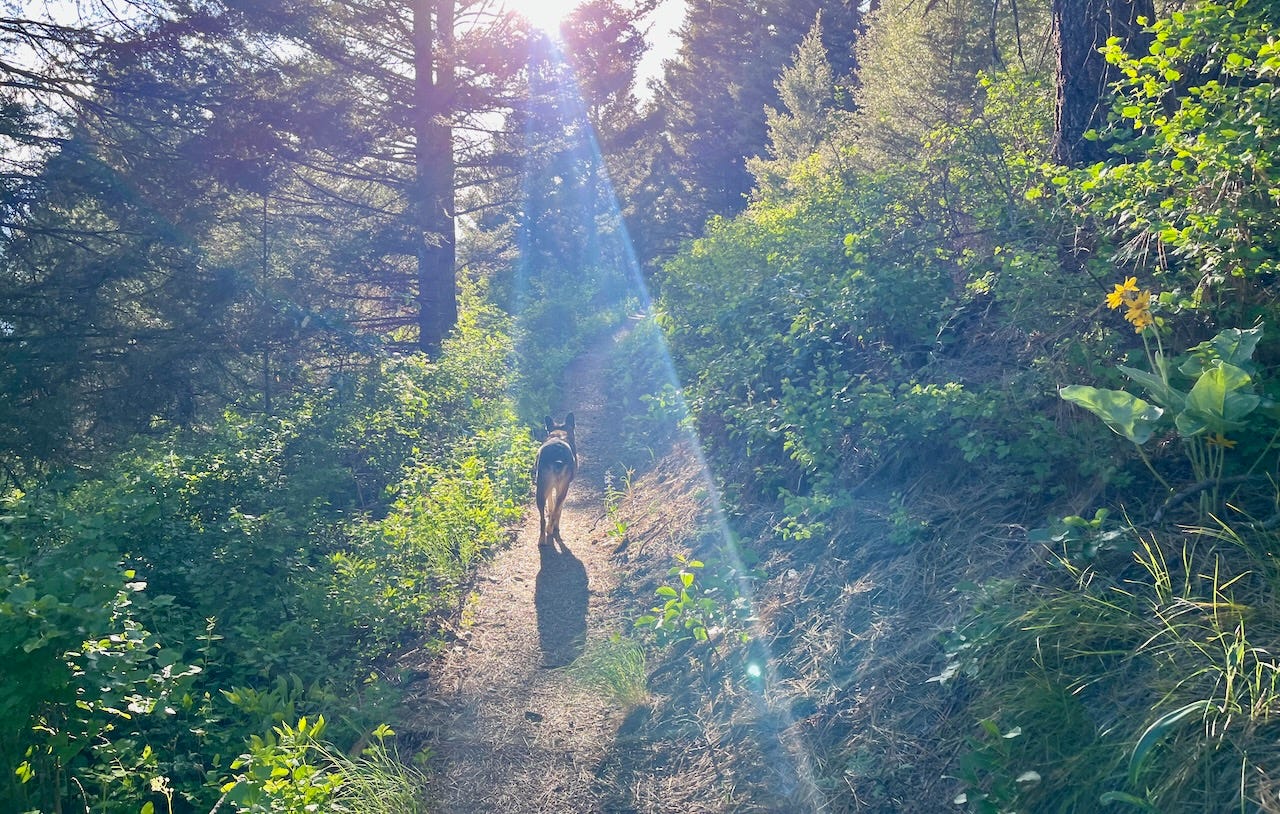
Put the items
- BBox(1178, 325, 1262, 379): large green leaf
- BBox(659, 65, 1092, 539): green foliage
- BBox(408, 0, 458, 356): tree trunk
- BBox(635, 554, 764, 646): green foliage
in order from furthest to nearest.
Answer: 1. BBox(408, 0, 458, 356): tree trunk
2. BBox(635, 554, 764, 646): green foliage
3. BBox(659, 65, 1092, 539): green foliage
4. BBox(1178, 325, 1262, 379): large green leaf

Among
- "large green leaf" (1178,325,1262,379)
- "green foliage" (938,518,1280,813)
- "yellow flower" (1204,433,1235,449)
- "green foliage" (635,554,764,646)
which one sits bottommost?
"green foliage" (635,554,764,646)

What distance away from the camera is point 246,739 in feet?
14.5

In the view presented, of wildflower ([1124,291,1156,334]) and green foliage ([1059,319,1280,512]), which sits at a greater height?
wildflower ([1124,291,1156,334])

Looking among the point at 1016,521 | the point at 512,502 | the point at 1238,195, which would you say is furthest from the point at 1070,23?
the point at 512,502

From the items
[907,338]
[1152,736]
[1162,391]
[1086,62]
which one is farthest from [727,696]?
[1086,62]

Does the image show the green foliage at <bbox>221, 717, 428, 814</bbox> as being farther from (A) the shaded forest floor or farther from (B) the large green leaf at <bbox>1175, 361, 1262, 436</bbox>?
(B) the large green leaf at <bbox>1175, 361, 1262, 436</bbox>

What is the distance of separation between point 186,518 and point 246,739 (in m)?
3.12

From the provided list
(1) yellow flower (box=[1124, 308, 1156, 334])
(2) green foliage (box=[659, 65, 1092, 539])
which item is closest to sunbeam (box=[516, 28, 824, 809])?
(2) green foliage (box=[659, 65, 1092, 539])

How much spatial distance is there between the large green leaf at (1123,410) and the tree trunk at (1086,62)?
11.2ft

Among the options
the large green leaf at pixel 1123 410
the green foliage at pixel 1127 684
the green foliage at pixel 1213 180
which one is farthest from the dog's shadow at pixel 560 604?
the green foliage at pixel 1213 180

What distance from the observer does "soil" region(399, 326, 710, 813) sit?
180 inches

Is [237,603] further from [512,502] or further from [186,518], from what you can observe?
[512,502]

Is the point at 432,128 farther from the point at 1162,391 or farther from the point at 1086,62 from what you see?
the point at 1162,391

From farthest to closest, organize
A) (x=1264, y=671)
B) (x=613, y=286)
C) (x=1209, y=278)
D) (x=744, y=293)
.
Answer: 1. (x=613, y=286)
2. (x=744, y=293)
3. (x=1209, y=278)
4. (x=1264, y=671)
